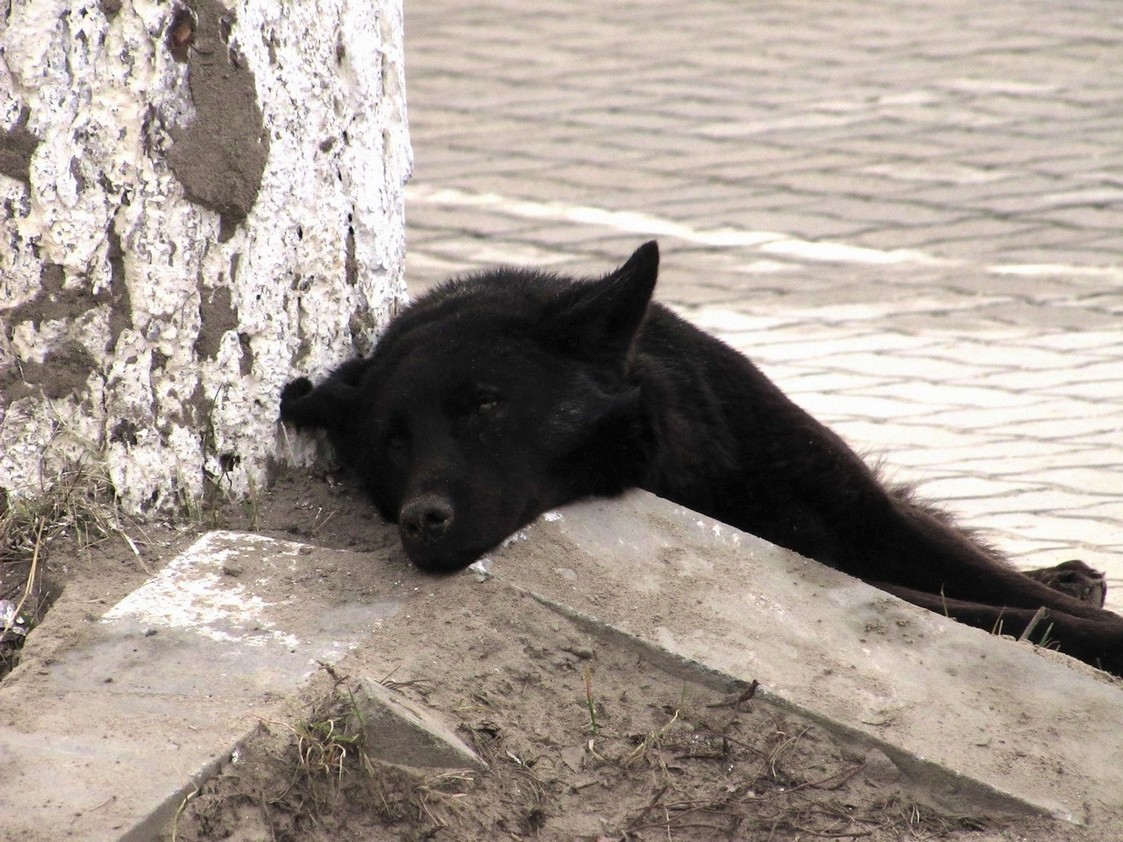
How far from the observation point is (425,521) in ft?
10.3

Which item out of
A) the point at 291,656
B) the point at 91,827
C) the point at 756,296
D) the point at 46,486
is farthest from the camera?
the point at 756,296

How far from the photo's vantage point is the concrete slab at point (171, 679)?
243 cm

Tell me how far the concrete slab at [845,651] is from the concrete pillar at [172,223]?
0.73 metres

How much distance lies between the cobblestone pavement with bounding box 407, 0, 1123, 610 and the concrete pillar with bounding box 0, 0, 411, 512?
2427 mm

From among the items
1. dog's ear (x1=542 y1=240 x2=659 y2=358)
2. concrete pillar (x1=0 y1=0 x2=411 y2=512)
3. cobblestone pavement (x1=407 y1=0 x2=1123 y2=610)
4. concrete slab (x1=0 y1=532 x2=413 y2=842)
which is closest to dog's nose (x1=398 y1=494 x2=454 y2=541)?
concrete slab (x1=0 y1=532 x2=413 y2=842)

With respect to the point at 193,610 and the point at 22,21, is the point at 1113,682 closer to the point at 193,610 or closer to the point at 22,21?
the point at 193,610

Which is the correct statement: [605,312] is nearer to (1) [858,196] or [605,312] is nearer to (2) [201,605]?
(2) [201,605]

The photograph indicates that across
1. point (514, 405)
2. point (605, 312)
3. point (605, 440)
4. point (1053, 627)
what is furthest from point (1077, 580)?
point (514, 405)

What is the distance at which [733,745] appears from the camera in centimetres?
290

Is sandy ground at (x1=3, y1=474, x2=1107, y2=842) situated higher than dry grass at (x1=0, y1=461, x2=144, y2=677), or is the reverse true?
dry grass at (x1=0, y1=461, x2=144, y2=677)

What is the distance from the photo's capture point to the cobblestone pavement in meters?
5.89

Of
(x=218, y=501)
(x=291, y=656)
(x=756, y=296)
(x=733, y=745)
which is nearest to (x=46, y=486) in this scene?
(x=218, y=501)

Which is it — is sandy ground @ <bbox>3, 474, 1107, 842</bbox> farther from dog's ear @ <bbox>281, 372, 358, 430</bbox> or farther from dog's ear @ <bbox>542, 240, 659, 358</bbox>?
dog's ear @ <bbox>542, 240, 659, 358</bbox>

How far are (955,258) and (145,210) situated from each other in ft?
18.2
